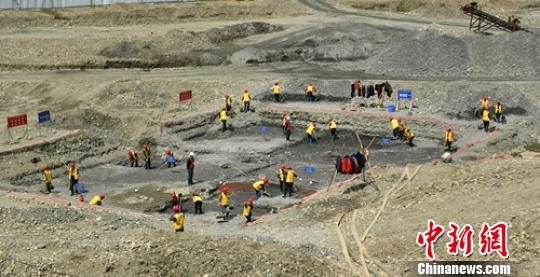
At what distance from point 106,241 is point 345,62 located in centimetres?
3127

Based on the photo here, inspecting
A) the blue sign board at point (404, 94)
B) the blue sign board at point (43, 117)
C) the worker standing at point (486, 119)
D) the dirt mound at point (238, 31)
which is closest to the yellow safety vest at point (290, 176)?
the worker standing at point (486, 119)

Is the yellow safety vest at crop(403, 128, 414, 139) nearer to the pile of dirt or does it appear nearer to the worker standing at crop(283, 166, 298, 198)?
the worker standing at crop(283, 166, 298, 198)

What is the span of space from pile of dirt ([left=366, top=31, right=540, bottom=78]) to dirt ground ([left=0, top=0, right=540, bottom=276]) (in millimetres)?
103

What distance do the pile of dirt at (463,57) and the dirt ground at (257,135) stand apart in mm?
103

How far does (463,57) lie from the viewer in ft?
140

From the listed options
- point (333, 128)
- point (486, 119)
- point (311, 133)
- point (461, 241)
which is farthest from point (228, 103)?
point (461, 241)

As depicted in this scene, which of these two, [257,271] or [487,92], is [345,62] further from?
[257,271]

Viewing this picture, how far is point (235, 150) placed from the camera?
111ft

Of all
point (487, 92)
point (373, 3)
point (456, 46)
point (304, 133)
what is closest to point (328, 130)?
point (304, 133)

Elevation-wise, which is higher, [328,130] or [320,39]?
[320,39]

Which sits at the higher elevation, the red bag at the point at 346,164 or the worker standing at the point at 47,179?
the red bag at the point at 346,164

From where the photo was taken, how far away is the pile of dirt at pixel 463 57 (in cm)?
4153

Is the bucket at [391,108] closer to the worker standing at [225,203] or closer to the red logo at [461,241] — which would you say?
the worker standing at [225,203]

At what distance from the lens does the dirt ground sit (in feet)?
58.0
